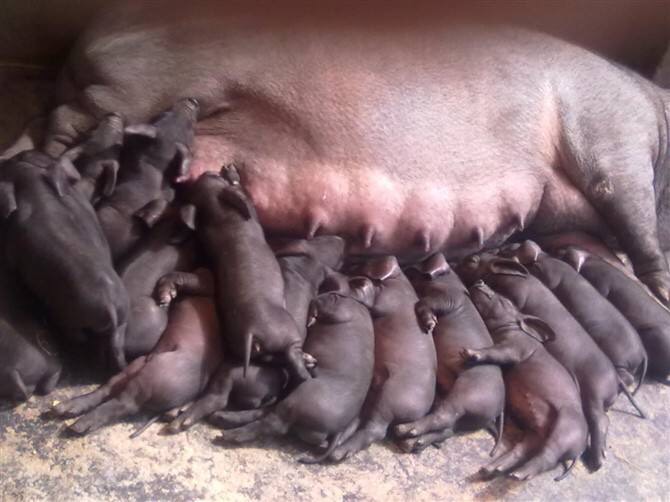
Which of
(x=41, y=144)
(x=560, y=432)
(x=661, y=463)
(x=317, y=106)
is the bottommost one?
(x=661, y=463)

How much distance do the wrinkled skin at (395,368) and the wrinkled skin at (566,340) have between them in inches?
13.1

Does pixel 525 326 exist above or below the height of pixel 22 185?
below

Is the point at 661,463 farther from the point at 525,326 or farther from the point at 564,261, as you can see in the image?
the point at 564,261

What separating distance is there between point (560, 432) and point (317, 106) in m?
1.20

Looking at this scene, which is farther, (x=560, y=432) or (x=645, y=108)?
(x=645, y=108)

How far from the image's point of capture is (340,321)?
7.26 ft

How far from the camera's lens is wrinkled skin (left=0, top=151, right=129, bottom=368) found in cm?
187

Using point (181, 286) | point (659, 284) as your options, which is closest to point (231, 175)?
point (181, 286)

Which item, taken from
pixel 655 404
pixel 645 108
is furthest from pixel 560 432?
pixel 645 108

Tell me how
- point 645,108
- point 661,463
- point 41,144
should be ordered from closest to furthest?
point 661,463 → point 41,144 → point 645,108

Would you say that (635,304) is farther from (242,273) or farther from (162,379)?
(162,379)

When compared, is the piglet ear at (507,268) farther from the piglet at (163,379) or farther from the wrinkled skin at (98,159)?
the wrinkled skin at (98,159)

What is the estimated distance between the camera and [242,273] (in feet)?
6.97

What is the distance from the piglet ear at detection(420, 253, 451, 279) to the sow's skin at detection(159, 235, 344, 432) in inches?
10.8
